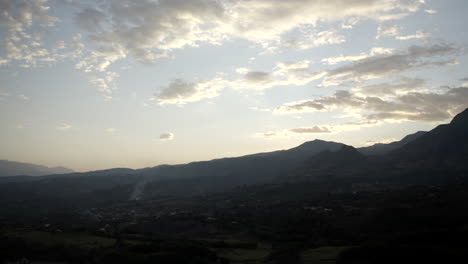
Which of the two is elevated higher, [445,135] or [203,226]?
[445,135]

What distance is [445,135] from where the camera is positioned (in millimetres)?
196625

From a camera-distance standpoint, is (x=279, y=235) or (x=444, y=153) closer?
(x=279, y=235)

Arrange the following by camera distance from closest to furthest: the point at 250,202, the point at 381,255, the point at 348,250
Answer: the point at 381,255, the point at 348,250, the point at 250,202

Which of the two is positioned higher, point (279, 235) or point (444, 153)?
point (444, 153)

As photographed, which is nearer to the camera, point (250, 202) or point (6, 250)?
point (6, 250)

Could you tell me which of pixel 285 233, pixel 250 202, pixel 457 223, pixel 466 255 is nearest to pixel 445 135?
pixel 250 202

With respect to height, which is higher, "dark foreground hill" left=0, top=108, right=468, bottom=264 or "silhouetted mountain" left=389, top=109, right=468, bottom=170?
"silhouetted mountain" left=389, top=109, right=468, bottom=170

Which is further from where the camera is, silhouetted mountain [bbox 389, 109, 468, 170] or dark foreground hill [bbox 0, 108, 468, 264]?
silhouetted mountain [bbox 389, 109, 468, 170]

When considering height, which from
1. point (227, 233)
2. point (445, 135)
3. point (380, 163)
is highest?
point (445, 135)

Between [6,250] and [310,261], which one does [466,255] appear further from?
[6,250]

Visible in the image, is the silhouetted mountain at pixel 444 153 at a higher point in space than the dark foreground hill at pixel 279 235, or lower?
higher

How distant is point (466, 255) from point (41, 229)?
3177 inches

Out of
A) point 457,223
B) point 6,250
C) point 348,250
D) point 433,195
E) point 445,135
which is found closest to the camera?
point 348,250

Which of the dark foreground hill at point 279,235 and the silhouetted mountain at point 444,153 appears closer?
the dark foreground hill at point 279,235
